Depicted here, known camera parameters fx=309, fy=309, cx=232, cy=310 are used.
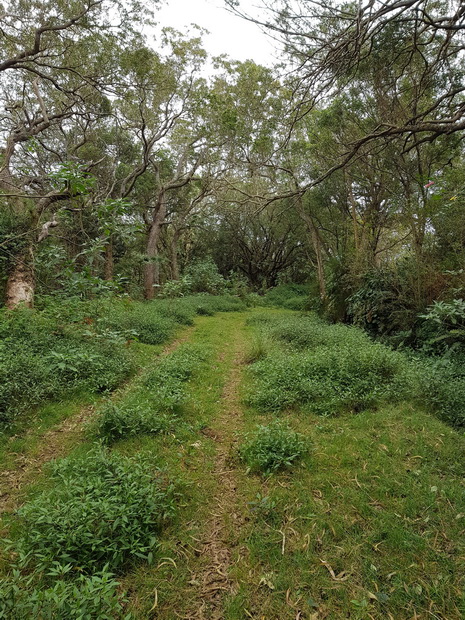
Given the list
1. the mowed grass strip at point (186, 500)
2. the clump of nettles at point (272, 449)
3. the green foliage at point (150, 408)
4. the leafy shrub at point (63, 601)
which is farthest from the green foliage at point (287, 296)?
the leafy shrub at point (63, 601)

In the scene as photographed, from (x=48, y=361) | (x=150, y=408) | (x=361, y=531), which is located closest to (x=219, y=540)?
(x=361, y=531)

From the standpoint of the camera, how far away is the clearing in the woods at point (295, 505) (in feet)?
6.14

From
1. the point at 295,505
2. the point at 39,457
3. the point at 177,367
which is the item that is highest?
the point at 177,367

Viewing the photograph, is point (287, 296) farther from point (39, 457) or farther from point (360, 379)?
point (39, 457)

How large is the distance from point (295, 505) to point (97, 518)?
1530 millimetres

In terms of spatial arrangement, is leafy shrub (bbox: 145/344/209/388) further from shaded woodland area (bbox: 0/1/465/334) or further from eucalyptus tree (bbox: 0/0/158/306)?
eucalyptus tree (bbox: 0/0/158/306)

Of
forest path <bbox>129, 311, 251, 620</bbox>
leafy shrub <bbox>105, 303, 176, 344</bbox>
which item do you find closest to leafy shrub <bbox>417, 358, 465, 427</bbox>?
forest path <bbox>129, 311, 251, 620</bbox>

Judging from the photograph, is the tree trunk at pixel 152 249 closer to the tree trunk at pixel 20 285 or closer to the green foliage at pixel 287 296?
the green foliage at pixel 287 296

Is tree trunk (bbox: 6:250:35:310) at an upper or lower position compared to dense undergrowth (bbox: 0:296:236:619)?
upper

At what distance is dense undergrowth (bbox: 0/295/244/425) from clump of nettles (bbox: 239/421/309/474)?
2.40 metres

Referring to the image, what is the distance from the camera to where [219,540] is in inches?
91.2

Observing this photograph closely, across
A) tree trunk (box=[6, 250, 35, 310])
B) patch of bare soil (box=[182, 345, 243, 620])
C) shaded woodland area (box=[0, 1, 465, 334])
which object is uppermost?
shaded woodland area (box=[0, 1, 465, 334])

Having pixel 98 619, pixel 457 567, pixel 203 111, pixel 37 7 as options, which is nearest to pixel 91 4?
pixel 37 7

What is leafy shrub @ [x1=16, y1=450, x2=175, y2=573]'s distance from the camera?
2.00m
